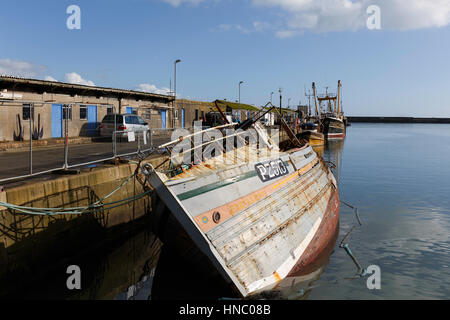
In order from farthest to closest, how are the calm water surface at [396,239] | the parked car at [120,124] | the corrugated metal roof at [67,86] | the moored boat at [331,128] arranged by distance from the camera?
the moored boat at [331,128], the parked car at [120,124], the corrugated metal roof at [67,86], the calm water surface at [396,239]

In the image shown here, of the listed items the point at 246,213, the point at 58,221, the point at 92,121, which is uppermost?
the point at 92,121

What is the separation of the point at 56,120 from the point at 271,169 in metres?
17.5

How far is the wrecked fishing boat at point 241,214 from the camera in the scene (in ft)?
23.5

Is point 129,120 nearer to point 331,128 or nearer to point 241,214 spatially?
point 241,214

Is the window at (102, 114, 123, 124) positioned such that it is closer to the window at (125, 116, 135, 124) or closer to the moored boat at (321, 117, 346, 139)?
the window at (125, 116, 135, 124)

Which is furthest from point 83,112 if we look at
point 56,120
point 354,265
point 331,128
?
point 331,128

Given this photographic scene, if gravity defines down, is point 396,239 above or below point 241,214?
below

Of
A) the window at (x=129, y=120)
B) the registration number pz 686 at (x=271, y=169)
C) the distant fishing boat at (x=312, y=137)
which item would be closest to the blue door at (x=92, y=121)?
the window at (x=129, y=120)

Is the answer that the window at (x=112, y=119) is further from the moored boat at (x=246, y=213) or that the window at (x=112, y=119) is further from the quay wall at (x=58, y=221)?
the moored boat at (x=246, y=213)

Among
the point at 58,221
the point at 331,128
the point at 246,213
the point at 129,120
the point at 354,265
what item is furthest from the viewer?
the point at 331,128

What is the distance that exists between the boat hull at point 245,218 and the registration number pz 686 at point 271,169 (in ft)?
0.12

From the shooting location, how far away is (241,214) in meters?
7.84

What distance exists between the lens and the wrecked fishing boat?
717 centimetres
